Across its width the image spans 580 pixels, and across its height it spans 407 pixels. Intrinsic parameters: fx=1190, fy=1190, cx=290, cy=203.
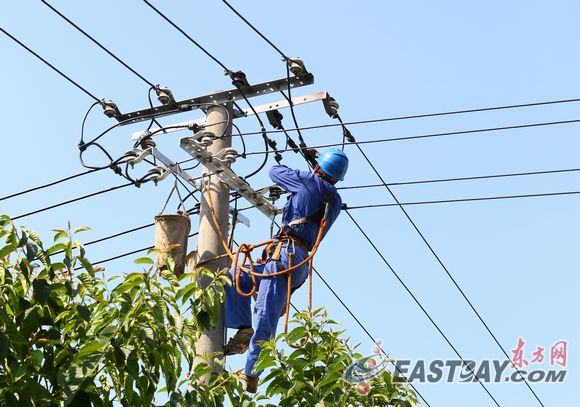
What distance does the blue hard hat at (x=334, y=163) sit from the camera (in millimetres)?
9766

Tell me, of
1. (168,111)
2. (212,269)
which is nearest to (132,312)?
(212,269)

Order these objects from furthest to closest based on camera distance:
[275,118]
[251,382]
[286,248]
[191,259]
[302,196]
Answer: [275,118]
[302,196]
[286,248]
[191,259]
[251,382]

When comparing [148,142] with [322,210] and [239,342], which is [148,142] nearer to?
[322,210]

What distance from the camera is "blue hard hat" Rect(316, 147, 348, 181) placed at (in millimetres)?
9766

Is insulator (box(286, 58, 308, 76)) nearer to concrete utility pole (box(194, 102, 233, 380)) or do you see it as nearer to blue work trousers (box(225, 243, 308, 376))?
concrete utility pole (box(194, 102, 233, 380))

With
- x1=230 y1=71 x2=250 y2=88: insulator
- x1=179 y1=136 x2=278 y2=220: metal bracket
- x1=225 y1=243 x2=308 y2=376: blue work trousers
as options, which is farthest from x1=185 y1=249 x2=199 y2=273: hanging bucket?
x1=230 y1=71 x2=250 y2=88: insulator

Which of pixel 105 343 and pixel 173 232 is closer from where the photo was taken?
pixel 105 343

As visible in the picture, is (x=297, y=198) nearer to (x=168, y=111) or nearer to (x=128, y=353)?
(x=168, y=111)

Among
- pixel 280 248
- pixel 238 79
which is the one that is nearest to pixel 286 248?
pixel 280 248

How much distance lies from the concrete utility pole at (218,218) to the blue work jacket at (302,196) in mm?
515

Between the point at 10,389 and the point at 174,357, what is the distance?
930 millimetres

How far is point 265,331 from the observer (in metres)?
8.98

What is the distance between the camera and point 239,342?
8.98m

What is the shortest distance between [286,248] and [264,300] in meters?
0.50
